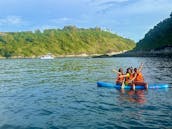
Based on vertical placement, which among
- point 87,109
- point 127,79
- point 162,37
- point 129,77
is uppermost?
point 162,37

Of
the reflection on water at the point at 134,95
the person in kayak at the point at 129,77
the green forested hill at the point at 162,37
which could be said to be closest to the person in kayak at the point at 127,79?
the person in kayak at the point at 129,77

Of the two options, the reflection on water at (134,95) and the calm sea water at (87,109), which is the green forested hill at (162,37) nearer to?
the reflection on water at (134,95)

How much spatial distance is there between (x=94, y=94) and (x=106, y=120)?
39.7 ft

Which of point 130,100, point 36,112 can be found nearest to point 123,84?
point 130,100

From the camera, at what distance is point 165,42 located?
16812 cm

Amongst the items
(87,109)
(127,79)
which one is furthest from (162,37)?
(87,109)

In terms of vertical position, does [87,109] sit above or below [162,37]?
below

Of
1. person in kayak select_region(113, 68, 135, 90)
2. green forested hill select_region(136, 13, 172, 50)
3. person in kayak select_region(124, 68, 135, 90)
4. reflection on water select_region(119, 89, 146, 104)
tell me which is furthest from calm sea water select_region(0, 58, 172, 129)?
green forested hill select_region(136, 13, 172, 50)

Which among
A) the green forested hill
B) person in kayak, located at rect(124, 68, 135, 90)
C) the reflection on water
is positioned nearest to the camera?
the reflection on water

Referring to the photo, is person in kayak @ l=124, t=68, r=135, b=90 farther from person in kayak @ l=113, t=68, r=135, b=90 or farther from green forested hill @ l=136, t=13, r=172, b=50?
green forested hill @ l=136, t=13, r=172, b=50

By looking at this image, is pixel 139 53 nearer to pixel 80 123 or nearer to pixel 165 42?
pixel 165 42

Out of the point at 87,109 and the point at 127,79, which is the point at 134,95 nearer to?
the point at 127,79

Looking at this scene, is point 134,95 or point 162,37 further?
point 162,37

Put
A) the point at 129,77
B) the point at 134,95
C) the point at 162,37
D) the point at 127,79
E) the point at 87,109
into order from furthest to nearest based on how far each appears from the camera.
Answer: the point at 162,37 < the point at 127,79 < the point at 129,77 < the point at 134,95 < the point at 87,109
